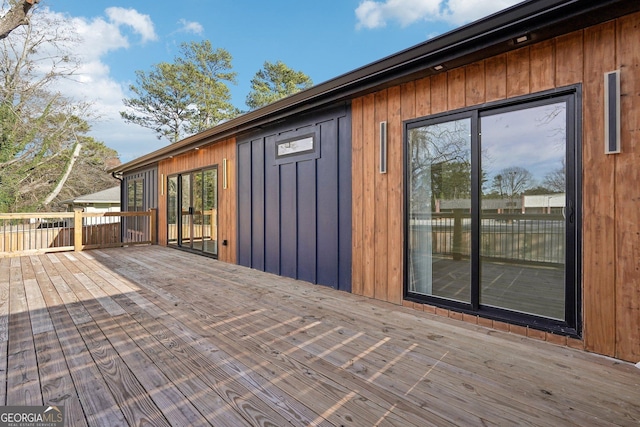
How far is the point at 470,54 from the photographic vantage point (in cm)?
256

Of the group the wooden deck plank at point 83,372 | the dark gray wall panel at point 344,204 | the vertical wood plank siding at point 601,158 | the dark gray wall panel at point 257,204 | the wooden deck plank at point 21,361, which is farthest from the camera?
the dark gray wall panel at point 257,204

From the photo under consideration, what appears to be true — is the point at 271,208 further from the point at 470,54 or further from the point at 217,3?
the point at 217,3

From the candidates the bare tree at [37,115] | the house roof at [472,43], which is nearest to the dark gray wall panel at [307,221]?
the house roof at [472,43]

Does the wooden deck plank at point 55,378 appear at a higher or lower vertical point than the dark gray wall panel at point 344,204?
lower

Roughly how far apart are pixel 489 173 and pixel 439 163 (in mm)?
465

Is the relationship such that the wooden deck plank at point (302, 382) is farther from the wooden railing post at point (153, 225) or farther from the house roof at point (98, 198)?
the house roof at point (98, 198)

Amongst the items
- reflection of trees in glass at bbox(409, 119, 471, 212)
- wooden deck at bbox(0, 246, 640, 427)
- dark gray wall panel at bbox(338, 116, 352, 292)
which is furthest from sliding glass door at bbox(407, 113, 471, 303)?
dark gray wall panel at bbox(338, 116, 352, 292)

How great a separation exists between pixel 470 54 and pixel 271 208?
3313mm

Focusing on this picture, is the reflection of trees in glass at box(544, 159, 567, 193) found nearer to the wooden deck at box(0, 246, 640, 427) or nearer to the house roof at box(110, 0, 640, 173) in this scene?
the house roof at box(110, 0, 640, 173)

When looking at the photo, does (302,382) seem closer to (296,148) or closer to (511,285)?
(511,285)

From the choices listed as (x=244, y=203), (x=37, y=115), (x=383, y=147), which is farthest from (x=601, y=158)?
(x=37, y=115)

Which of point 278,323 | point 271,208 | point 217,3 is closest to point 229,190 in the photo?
point 271,208

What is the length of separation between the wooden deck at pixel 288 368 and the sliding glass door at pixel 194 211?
10.6 feet

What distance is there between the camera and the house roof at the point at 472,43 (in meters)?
2.05
